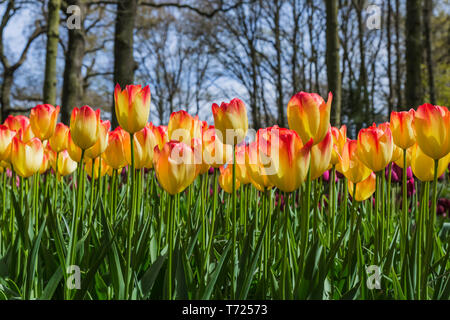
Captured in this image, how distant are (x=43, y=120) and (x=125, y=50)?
4951 mm

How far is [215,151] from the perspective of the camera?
119cm

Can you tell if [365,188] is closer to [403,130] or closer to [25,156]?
[403,130]

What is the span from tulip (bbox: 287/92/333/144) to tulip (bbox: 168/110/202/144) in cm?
48

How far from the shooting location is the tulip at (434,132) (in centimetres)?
92

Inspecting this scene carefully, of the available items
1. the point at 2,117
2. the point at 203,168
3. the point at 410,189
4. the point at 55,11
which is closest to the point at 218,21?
the point at 2,117

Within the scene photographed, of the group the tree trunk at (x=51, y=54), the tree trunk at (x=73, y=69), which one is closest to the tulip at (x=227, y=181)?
the tree trunk at (x=73, y=69)

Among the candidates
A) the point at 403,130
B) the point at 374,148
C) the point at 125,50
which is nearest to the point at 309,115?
the point at 374,148

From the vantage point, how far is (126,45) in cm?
619

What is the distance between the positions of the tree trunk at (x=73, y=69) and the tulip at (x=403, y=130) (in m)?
5.60

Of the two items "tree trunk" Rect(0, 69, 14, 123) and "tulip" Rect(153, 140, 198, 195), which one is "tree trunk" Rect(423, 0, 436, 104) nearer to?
"tulip" Rect(153, 140, 198, 195)

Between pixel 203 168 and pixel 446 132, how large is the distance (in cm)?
64

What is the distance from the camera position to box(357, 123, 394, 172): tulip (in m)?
1.12
